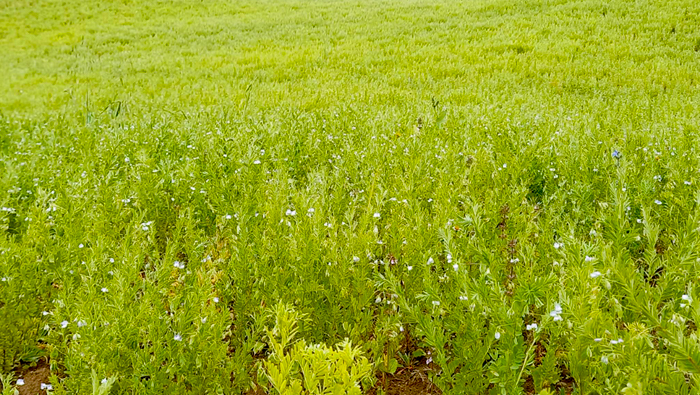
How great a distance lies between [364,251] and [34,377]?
1904 millimetres

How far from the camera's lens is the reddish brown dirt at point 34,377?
286 centimetres

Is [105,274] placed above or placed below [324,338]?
above

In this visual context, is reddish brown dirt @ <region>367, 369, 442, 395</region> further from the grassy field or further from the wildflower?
the wildflower

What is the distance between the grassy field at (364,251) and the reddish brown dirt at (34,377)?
2 centimetres

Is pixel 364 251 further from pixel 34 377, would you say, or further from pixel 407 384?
pixel 34 377

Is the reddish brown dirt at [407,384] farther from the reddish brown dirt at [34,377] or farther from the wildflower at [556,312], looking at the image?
the reddish brown dirt at [34,377]

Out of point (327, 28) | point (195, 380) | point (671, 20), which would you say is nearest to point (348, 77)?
point (327, 28)

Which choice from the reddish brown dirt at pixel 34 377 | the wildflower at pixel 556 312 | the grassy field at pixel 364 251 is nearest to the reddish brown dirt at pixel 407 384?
the grassy field at pixel 364 251

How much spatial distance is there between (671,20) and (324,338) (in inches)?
689

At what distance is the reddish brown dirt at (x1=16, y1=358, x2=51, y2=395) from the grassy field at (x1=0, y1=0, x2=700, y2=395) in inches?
0.7

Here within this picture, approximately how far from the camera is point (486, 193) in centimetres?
403

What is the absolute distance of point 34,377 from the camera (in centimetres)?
297

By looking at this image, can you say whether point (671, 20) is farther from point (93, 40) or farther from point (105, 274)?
point (93, 40)

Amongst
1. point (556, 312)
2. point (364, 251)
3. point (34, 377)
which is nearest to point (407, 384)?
point (364, 251)
